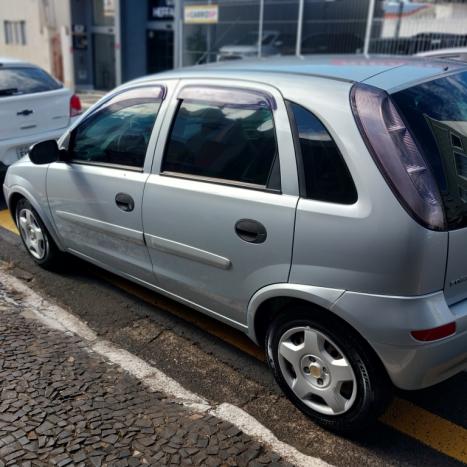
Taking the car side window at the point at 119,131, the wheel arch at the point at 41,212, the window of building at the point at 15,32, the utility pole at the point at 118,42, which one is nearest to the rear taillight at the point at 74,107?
the wheel arch at the point at 41,212

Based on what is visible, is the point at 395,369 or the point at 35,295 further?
the point at 35,295

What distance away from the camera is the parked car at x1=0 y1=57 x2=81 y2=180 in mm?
6371

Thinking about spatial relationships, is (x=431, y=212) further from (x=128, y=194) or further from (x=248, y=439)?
(x=128, y=194)

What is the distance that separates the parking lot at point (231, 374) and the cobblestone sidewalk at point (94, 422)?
9.2 inches

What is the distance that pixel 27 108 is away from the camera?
6.51 meters

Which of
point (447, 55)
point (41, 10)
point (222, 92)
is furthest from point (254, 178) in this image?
point (41, 10)

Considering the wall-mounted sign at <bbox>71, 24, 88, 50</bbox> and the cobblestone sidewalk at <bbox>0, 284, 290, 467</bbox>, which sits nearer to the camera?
the cobblestone sidewalk at <bbox>0, 284, 290, 467</bbox>

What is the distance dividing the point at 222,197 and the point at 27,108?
15.5ft

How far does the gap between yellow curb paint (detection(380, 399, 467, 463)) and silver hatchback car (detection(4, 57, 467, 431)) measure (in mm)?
351

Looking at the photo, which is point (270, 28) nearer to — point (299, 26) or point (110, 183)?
point (299, 26)

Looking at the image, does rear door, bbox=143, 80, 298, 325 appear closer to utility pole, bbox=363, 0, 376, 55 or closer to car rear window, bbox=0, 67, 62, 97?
car rear window, bbox=0, 67, 62, 97

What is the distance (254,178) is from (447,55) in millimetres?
4249

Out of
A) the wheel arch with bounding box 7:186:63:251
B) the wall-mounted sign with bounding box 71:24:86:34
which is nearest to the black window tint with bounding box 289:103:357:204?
the wheel arch with bounding box 7:186:63:251

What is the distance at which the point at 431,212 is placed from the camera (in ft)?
6.94
